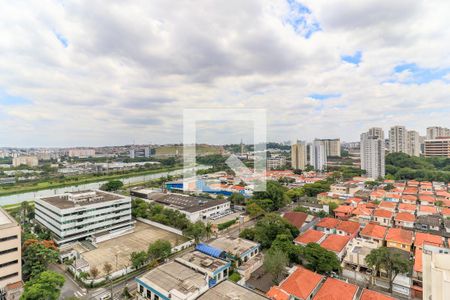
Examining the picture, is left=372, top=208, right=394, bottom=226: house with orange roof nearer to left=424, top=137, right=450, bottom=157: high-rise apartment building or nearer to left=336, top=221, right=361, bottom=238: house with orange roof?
left=336, top=221, right=361, bottom=238: house with orange roof

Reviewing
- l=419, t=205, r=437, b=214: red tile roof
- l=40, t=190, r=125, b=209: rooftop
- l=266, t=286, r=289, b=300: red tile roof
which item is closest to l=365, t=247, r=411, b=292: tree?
l=266, t=286, r=289, b=300: red tile roof

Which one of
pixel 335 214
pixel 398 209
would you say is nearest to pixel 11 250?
pixel 335 214

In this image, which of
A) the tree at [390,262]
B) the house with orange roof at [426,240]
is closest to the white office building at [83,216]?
the tree at [390,262]

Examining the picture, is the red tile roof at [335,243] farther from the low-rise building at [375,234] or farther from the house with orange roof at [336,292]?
the house with orange roof at [336,292]

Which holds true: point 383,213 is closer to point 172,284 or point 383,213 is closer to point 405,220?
point 405,220

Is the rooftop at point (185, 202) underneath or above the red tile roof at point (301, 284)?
above

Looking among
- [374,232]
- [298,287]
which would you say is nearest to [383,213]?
[374,232]
